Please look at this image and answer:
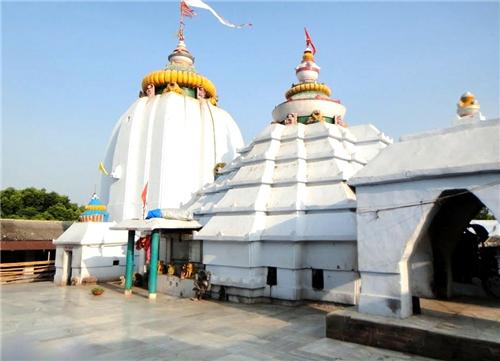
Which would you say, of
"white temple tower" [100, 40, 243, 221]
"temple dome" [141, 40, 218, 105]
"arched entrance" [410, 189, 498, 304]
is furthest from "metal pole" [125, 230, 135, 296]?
"temple dome" [141, 40, 218, 105]

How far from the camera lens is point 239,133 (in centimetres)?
2994

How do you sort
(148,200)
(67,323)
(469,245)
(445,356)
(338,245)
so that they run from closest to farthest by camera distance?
(445,356)
(67,323)
(469,245)
(338,245)
(148,200)

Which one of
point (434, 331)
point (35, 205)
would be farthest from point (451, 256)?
point (35, 205)

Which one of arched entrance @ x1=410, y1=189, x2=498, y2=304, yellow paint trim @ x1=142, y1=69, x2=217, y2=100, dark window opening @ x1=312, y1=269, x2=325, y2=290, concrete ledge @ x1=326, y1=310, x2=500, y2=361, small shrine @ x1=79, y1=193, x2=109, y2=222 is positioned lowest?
concrete ledge @ x1=326, y1=310, x2=500, y2=361

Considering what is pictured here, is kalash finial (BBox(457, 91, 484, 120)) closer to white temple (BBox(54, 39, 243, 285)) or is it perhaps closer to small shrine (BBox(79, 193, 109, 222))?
white temple (BBox(54, 39, 243, 285))

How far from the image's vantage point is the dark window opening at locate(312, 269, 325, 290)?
13.5m

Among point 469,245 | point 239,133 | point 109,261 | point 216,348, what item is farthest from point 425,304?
point 239,133

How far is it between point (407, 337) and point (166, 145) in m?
19.7

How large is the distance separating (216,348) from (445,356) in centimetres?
484

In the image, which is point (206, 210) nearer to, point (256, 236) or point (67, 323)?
point (256, 236)

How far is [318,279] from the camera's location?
13664 millimetres

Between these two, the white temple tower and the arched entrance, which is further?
the white temple tower

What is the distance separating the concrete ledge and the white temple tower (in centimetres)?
1663

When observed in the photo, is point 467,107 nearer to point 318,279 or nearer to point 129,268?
point 318,279
